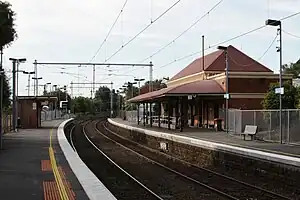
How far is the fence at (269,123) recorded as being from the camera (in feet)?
82.0

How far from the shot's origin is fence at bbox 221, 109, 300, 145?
25.0 meters

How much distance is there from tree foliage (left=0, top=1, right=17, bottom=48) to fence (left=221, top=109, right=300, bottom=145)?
14.3m

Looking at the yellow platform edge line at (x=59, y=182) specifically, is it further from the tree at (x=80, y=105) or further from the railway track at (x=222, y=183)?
the tree at (x=80, y=105)

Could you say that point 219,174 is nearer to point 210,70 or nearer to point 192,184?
point 192,184

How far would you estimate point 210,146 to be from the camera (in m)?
23.5

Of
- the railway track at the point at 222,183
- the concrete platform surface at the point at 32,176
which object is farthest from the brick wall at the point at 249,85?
the concrete platform surface at the point at 32,176

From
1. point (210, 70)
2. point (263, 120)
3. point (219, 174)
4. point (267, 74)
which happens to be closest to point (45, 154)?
point (219, 174)

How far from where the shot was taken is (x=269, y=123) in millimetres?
28000

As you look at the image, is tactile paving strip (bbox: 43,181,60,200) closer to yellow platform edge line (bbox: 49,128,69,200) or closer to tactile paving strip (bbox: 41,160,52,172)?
yellow platform edge line (bbox: 49,128,69,200)

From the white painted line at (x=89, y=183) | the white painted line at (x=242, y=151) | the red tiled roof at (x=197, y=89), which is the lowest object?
the white painted line at (x=89, y=183)

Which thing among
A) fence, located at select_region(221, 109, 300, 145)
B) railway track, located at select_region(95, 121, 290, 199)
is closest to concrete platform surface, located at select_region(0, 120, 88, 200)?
Result: railway track, located at select_region(95, 121, 290, 199)

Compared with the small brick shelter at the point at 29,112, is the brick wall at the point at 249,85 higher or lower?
higher

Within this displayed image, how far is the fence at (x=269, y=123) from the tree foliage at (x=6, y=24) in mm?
14256

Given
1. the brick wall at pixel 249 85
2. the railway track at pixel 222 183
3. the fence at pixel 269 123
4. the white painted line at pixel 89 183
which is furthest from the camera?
the brick wall at pixel 249 85
